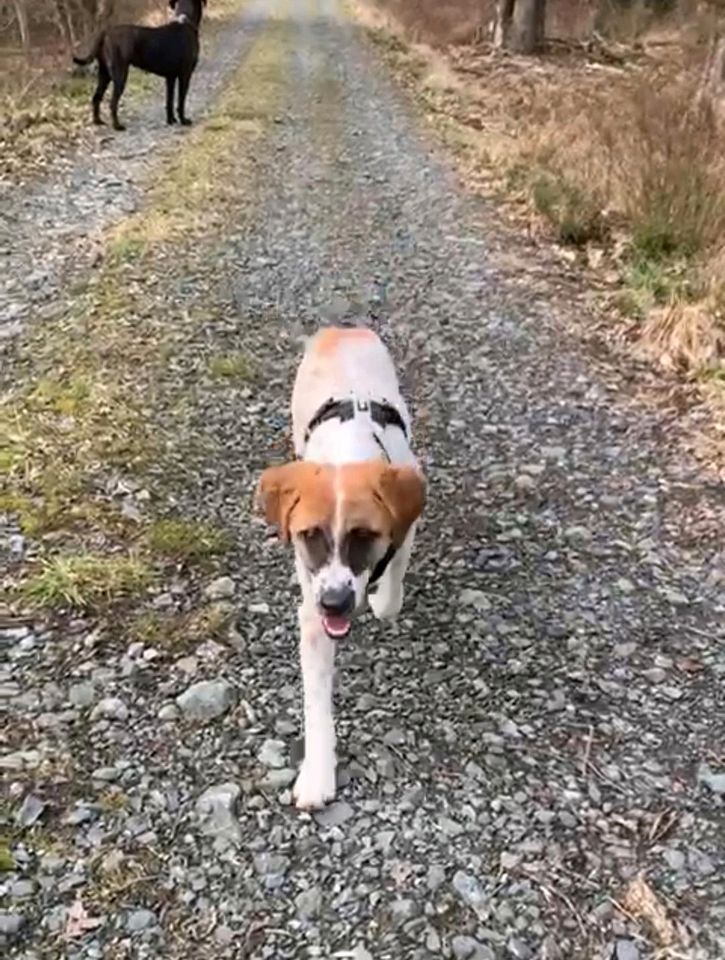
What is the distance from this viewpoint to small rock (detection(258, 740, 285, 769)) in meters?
2.98

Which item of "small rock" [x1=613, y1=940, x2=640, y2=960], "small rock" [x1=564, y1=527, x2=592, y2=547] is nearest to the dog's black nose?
"small rock" [x1=613, y1=940, x2=640, y2=960]

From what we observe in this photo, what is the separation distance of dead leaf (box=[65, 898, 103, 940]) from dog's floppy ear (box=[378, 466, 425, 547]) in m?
1.17

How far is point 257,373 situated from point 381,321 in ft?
4.16

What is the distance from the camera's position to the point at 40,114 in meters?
13.1

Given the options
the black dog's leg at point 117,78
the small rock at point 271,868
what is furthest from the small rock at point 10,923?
the black dog's leg at point 117,78

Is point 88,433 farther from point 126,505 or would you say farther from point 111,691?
point 111,691

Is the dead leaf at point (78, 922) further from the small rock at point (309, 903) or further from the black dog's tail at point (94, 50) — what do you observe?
the black dog's tail at point (94, 50)

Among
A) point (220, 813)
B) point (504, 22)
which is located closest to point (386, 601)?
point (220, 813)

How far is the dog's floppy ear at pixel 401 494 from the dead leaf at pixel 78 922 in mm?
1170

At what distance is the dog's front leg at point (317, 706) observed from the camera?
2.86 metres

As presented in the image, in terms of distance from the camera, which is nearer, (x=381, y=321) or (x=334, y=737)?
(x=334, y=737)

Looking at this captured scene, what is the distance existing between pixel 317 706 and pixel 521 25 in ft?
76.2

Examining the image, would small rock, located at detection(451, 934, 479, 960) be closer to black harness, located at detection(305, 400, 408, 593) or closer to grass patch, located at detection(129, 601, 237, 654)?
black harness, located at detection(305, 400, 408, 593)

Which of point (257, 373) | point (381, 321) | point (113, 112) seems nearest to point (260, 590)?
point (257, 373)
